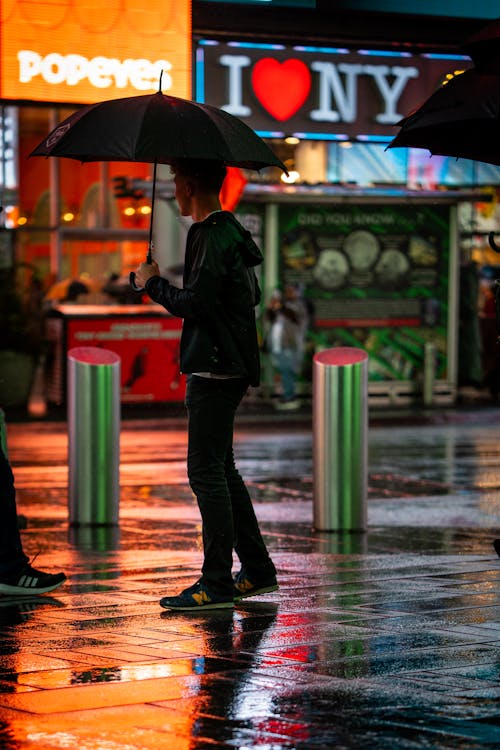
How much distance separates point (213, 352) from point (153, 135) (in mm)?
1038

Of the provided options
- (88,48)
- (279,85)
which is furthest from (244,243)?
(279,85)

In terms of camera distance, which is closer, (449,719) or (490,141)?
(449,719)

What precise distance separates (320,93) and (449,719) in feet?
47.9

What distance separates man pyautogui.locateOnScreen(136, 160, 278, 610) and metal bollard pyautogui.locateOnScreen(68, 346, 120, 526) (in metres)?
3.41

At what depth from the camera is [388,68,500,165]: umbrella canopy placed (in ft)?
24.1

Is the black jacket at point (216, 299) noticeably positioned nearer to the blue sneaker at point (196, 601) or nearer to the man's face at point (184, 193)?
the man's face at point (184, 193)

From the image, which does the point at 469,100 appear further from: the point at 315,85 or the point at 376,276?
the point at 376,276

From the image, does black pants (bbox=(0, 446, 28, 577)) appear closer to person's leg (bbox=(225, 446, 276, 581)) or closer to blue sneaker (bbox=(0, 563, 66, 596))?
blue sneaker (bbox=(0, 563, 66, 596))

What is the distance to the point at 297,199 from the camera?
25891 millimetres

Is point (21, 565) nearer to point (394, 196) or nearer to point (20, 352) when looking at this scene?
point (20, 352)

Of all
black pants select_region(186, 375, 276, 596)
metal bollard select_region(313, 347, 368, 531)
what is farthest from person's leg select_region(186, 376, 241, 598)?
metal bollard select_region(313, 347, 368, 531)

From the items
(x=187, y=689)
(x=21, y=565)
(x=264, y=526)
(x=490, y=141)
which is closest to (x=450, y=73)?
(x=264, y=526)

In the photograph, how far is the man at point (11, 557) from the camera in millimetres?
7648

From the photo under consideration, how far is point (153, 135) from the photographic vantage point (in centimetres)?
731
